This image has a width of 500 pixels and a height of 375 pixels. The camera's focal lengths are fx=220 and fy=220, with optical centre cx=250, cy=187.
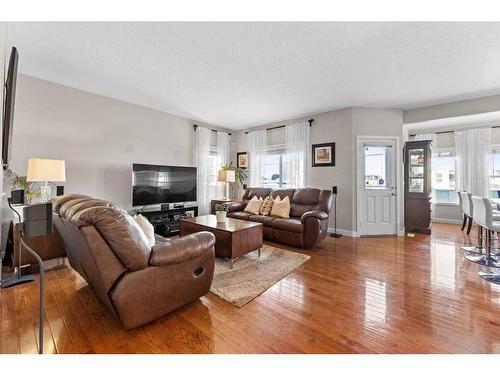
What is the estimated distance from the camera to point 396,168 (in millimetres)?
4480

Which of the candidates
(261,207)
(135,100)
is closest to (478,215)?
(261,207)

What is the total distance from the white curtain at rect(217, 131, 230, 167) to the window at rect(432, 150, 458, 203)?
5.64 m

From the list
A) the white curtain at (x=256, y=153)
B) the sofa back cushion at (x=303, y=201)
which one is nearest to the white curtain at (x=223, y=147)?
the white curtain at (x=256, y=153)

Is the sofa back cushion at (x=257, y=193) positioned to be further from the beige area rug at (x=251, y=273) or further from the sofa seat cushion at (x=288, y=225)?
the beige area rug at (x=251, y=273)

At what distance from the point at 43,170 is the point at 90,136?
123cm

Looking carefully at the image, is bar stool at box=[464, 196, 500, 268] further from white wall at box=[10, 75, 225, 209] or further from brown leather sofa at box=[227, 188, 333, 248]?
white wall at box=[10, 75, 225, 209]

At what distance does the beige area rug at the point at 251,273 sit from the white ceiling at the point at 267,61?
101 inches

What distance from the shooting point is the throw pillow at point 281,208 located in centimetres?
413

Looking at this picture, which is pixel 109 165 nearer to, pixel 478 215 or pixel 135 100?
pixel 135 100

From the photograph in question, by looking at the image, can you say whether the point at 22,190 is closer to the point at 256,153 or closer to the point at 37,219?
the point at 37,219

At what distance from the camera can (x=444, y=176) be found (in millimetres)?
5875

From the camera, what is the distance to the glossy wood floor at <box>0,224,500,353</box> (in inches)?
57.9
